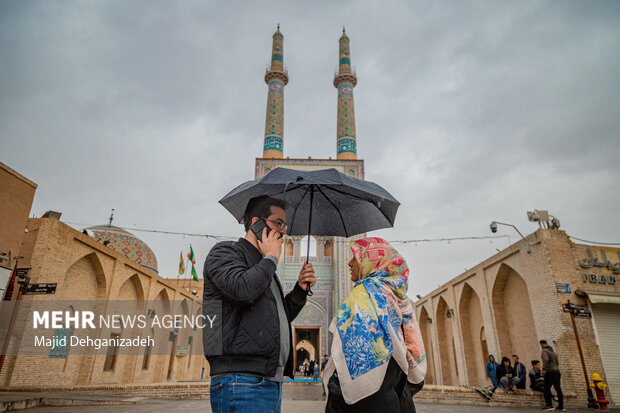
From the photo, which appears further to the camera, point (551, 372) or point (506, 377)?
point (506, 377)

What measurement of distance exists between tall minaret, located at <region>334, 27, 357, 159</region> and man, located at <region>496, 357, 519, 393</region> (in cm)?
1478

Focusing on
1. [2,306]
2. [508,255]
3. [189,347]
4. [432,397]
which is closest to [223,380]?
[432,397]

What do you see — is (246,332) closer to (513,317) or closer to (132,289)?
(513,317)

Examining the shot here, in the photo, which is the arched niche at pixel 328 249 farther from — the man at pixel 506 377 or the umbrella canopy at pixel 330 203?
the umbrella canopy at pixel 330 203

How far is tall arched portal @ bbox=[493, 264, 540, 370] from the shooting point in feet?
37.9

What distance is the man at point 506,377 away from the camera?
9344mm

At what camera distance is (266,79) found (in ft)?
82.8

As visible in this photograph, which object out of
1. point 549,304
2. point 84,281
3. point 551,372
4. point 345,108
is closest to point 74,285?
point 84,281

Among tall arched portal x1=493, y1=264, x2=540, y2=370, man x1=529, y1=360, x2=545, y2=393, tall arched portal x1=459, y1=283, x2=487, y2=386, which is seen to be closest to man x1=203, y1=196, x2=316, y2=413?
man x1=529, y1=360, x2=545, y2=393

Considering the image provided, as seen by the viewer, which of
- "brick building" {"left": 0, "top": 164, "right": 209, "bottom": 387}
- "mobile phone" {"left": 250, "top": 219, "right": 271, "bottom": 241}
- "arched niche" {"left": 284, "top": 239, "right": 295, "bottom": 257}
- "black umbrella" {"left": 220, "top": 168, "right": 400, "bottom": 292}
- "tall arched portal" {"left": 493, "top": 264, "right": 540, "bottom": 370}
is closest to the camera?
"mobile phone" {"left": 250, "top": 219, "right": 271, "bottom": 241}

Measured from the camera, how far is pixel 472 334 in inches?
609

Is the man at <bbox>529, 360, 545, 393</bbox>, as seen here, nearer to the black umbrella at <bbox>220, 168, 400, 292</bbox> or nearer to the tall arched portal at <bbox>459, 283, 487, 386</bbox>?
the tall arched portal at <bbox>459, 283, 487, 386</bbox>

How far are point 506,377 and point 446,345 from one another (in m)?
9.58

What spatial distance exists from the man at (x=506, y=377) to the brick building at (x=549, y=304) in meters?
1.10
